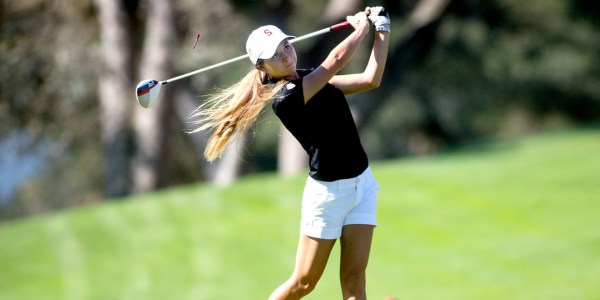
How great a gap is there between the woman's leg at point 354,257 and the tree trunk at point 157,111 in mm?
12952

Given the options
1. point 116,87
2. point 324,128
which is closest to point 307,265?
point 324,128

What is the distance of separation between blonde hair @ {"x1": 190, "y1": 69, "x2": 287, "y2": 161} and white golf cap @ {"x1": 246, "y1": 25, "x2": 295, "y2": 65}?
159mm

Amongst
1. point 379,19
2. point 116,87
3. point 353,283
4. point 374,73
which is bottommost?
point 353,283

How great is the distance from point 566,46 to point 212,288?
19658mm

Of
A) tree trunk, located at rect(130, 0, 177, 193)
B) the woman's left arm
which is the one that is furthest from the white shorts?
tree trunk, located at rect(130, 0, 177, 193)

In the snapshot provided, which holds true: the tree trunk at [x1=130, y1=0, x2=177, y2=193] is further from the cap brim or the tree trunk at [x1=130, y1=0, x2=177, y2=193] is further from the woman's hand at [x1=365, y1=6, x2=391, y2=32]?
the cap brim

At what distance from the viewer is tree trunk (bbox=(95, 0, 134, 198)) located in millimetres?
18625

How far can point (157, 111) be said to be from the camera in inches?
744

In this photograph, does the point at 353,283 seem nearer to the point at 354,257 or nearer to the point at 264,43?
the point at 354,257

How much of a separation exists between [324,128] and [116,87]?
14688 millimetres

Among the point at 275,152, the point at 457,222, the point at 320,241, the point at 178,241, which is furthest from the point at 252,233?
the point at 275,152

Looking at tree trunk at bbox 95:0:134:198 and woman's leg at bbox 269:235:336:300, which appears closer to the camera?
woman's leg at bbox 269:235:336:300

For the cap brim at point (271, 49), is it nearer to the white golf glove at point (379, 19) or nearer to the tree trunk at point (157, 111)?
the white golf glove at point (379, 19)

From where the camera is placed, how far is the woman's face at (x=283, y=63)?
4.99m
